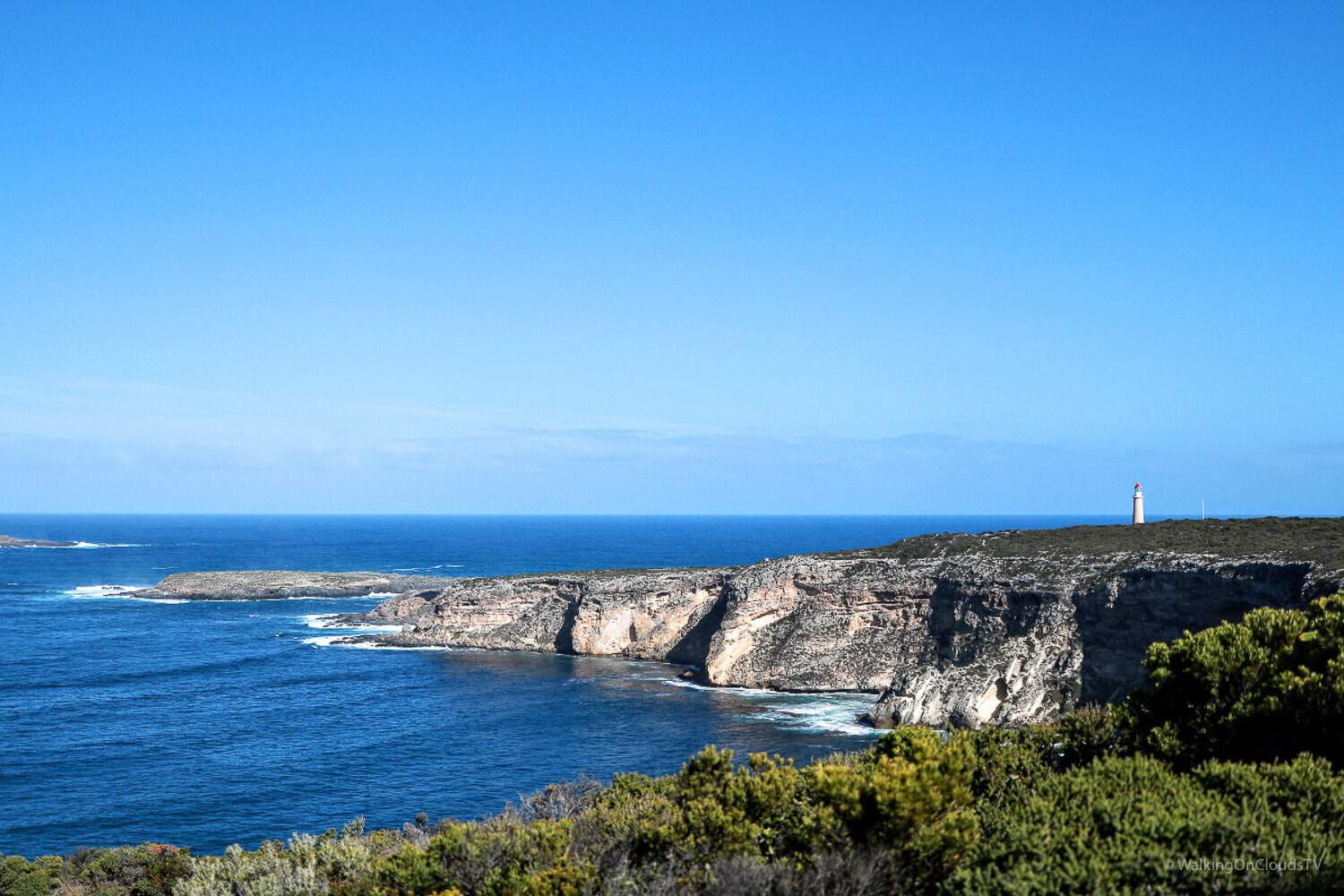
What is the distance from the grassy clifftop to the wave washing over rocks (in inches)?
6.9

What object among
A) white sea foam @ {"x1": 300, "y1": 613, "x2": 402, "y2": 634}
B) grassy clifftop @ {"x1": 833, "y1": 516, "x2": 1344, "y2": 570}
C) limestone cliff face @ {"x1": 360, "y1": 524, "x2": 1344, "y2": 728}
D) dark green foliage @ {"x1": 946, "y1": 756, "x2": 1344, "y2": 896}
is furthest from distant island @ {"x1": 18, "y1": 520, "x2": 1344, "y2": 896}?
white sea foam @ {"x1": 300, "y1": 613, "x2": 402, "y2": 634}

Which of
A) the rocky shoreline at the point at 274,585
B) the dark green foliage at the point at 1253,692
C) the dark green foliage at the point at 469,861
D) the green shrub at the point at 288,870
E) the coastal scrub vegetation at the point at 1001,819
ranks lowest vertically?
the rocky shoreline at the point at 274,585

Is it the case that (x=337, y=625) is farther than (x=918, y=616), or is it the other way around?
(x=337, y=625)

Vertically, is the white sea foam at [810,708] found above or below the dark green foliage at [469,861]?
below

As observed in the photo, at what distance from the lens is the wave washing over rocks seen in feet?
184

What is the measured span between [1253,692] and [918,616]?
5004 centimetres

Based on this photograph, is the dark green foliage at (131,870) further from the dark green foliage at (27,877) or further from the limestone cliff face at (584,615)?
the limestone cliff face at (584,615)

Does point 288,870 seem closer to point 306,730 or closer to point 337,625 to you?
point 306,730

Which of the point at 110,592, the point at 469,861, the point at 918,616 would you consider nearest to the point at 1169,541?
the point at 918,616

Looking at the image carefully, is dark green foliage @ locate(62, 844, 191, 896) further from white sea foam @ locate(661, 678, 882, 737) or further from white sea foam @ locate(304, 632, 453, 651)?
white sea foam @ locate(304, 632, 453, 651)

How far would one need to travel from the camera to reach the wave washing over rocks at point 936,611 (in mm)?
56156

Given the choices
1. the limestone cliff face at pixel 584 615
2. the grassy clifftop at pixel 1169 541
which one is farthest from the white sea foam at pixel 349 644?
the grassy clifftop at pixel 1169 541

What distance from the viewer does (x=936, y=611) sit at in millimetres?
69688

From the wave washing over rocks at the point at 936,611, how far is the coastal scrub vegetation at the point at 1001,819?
31.6 m
